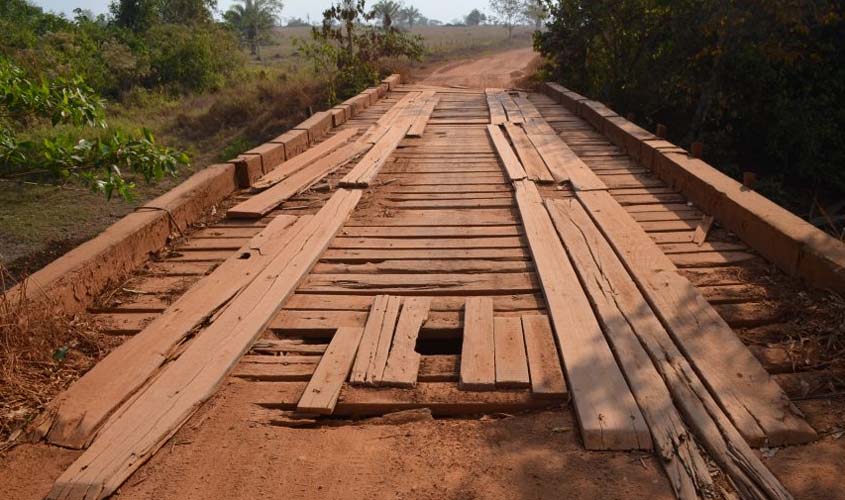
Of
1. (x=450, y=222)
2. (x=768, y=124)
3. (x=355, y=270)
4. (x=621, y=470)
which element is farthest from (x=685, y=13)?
(x=621, y=470)

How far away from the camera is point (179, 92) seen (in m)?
21.8

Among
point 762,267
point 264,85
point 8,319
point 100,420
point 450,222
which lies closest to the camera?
point 100,420

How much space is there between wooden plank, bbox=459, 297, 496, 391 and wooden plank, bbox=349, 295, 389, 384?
0.37 meters

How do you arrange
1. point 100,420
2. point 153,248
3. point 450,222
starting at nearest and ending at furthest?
point 100,420 < point 153,248 < point 450,222

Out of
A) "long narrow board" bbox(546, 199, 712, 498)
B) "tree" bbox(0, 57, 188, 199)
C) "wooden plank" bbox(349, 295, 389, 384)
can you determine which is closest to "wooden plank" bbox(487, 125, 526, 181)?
"long narrow board" bbox(546, 199, 712, 498)

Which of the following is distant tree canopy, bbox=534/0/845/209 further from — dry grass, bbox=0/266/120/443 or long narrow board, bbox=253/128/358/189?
dry grass, bbox=0/266/120/443

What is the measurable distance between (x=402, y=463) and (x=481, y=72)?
887 inches

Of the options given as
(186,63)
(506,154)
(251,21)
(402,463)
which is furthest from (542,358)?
(251,21)

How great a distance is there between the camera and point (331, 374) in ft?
8.66

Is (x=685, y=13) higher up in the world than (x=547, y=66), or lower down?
higher up

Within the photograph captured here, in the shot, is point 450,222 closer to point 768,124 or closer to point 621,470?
point 621,470

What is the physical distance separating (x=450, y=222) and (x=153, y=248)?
187 centimetres

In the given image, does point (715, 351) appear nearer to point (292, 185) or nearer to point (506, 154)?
point (292, 185)

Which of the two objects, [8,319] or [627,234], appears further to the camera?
[627,234]
